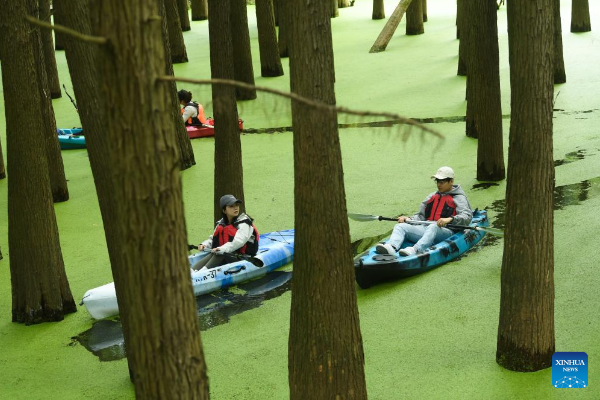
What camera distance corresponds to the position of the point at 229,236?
27.0 ft

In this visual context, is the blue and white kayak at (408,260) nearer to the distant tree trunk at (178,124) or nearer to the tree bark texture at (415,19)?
the distant tree trunk at (178,124)

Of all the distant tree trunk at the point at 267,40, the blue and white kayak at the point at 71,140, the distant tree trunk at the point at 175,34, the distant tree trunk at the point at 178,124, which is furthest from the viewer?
the distant tree trunk at the point at 175,34

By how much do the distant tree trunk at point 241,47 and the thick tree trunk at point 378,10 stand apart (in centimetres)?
935

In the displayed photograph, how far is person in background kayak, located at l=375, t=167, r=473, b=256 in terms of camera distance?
8242 millimetres

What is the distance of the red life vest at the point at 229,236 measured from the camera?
818 cm

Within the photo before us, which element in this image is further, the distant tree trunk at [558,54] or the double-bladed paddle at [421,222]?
the distant tree trunk at [558,54]

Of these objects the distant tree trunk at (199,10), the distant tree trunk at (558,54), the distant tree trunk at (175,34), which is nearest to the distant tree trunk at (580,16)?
the distant tree trunk at (558,54)

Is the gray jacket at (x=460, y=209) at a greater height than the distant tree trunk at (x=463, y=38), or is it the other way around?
the distant tree trunk at (x=463, y=38)

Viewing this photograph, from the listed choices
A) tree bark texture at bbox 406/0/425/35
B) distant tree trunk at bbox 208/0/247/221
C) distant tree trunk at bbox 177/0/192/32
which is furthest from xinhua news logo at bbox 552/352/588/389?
distant tree trunk at bbox 177/0/192/32

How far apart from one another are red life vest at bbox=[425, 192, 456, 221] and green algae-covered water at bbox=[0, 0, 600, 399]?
47cm

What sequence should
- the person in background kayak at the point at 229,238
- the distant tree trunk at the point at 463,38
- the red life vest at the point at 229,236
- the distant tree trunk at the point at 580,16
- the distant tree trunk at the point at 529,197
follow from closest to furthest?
the distant tree trunk at the point at 529,197
the person in background kayak at the point at 229,238
the red life vest at the point at 229,236
the distant tree trunk at the point at 463,38
the distant tree trunk at the point at 580,16

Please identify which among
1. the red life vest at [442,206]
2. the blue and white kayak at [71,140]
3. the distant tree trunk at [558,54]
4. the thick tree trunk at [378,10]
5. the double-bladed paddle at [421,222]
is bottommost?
the double-bladed paddle at [421,222]

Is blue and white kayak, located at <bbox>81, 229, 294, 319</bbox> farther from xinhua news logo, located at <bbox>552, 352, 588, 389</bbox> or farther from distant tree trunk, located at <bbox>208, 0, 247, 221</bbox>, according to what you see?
xinhua news logo, located at <bbox>552, 352, 588, 389</bbox>

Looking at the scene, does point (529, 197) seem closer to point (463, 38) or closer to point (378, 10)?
point (463, 38)
